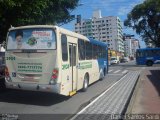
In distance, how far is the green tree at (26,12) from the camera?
15625 millimetres

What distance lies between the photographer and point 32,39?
12.1 m

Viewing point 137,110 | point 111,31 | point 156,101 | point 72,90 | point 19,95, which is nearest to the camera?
point 137,110

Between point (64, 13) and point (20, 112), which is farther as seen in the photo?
point (64, 13)

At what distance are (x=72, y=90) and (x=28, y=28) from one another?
310 cm

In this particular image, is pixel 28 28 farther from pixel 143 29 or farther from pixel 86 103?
pixel 143 29

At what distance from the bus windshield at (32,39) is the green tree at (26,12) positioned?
8.15ft

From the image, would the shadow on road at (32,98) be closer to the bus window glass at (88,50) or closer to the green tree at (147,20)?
the bus window glass at (88,50)

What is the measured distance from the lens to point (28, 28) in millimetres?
12172

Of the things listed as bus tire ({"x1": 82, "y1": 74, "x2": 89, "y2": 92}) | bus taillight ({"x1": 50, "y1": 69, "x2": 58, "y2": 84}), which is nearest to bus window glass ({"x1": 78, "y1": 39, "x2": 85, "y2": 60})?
bus tire ({"x1": 82, "y1": 74, "x2": 89, "y2": 92})

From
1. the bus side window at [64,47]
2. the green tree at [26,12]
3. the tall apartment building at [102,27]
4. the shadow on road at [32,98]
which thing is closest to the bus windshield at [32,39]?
the bus side window at [64,47]

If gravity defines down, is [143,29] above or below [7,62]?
above

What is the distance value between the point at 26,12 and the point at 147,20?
51.4 metres

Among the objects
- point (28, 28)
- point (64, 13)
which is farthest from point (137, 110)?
point (64, 13)

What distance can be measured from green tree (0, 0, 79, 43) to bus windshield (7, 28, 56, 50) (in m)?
2.48
